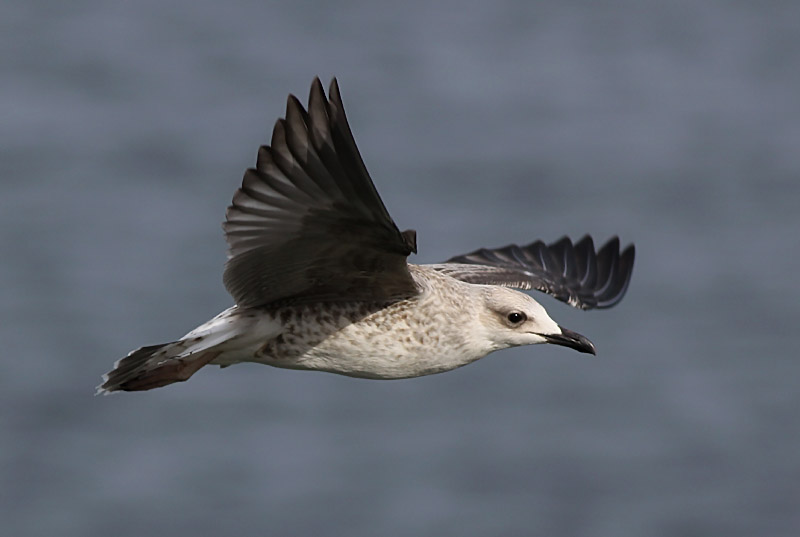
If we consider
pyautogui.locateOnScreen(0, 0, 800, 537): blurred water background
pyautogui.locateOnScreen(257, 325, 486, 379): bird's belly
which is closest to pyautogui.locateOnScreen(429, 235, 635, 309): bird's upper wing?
pyautogui.locateOnScreen(257, 325, 486, 379): bird's belly

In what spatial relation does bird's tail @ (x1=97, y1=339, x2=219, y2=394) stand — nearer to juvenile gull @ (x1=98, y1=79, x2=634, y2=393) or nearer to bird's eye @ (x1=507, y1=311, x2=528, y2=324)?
juvenile gull @ (x1=98, y1=79, x2=634, y2=393)

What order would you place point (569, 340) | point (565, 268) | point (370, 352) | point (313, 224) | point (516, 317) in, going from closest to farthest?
point (313, 224), point (370, 352), point (516, 317), point (569, 340), point (565, 268)

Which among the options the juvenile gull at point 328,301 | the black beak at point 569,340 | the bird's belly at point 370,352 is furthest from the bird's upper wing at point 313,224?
the black beak at point 569,340

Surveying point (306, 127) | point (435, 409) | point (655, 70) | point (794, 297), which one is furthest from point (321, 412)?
point (306, 127)

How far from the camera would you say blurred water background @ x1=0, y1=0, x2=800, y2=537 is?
58.3ft

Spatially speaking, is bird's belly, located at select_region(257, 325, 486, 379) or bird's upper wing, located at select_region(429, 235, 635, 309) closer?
bird's belly, located at select_region(257, 325, 486, 379)

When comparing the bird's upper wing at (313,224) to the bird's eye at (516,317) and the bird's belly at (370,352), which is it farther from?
the bird's eye at (516,317)

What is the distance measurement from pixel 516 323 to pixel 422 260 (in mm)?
8626

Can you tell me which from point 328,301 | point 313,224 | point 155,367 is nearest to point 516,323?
point 328,301

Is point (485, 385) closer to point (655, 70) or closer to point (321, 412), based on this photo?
point (321, 412)

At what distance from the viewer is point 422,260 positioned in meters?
16.8

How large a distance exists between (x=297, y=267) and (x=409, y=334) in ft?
2.30

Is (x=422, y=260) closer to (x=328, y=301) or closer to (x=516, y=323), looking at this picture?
(x=516, y=323)

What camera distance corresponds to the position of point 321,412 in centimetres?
1814
